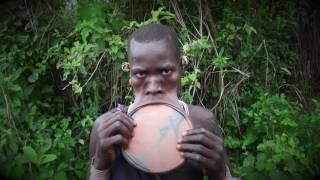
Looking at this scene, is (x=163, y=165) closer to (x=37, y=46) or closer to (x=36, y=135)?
(x=36, y=135)

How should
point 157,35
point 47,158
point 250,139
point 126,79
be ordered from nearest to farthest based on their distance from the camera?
1. point 157,35
2. point 47,158
3. point 250,139
4. point 126,79

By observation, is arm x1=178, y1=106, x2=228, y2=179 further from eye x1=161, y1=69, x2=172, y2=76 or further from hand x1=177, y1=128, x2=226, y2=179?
eye x1=161, y1=69, x2=172, y2=76

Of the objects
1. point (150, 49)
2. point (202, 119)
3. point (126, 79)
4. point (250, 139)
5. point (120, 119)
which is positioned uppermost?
point (150, 49)

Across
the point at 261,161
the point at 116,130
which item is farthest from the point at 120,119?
the point at 261,161

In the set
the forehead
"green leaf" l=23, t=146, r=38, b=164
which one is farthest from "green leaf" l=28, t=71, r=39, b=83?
the forehead

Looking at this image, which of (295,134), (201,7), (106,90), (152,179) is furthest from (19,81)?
(152,179)

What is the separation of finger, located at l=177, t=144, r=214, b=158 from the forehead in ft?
0.97

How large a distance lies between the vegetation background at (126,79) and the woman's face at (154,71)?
3.86 ft

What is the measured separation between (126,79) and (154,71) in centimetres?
163

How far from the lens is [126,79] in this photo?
10.7 feet

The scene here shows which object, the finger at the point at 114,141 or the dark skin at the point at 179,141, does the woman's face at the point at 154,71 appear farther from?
the finger at the point at 114,141

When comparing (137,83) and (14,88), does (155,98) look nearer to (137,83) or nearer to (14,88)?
(137,83)

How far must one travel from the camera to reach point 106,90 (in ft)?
11.2

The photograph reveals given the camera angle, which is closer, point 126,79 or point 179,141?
point 179,141
